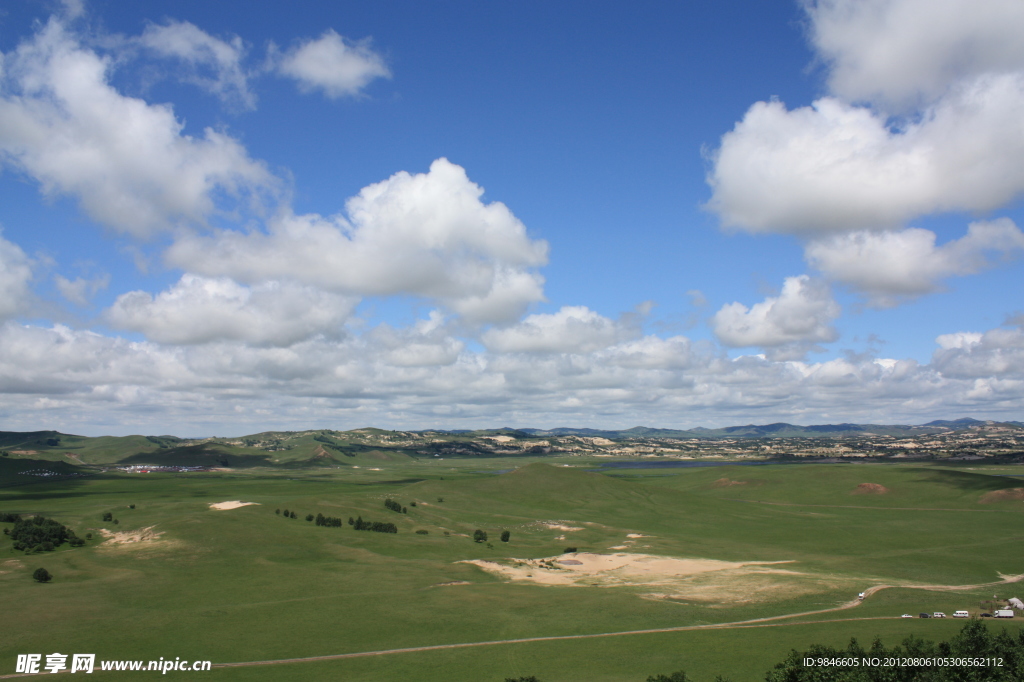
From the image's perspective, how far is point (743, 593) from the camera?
9300 cm

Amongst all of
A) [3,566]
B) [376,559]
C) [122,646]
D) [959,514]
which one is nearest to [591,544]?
[376,559]

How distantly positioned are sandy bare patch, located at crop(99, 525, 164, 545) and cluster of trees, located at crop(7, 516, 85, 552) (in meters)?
5.07

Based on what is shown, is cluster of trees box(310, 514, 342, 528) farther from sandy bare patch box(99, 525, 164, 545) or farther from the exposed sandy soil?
the exposed sandy soil

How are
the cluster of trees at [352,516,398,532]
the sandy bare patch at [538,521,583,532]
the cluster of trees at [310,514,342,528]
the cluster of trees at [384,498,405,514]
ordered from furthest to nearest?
the cluster of trees at [384,498,405,514], the sandy bare patch at [538,521,583,532], the cluster of trees at [310,514,342,528], the cluster of trees at [352,516,398,532]

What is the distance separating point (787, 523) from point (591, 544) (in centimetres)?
7458

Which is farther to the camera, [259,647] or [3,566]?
[3,566]

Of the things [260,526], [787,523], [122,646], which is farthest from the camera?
[787,523]

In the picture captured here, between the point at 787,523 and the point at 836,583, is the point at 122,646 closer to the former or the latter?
the point at 836,583

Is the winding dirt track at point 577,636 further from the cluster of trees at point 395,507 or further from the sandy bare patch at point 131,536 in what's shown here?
the cluster of trees at point 395,507

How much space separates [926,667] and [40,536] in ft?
462

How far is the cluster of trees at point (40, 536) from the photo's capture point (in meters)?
111
